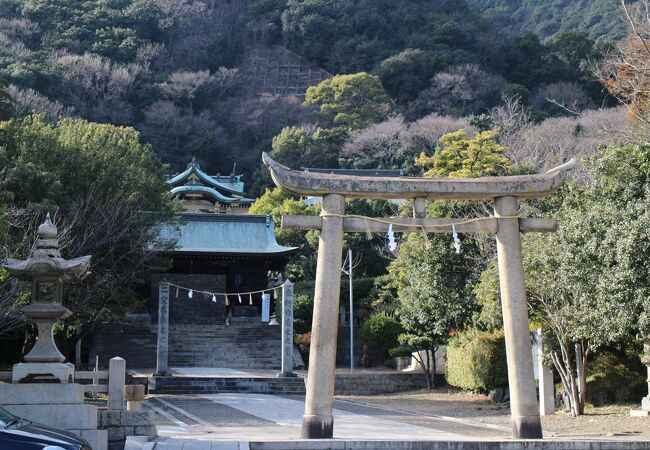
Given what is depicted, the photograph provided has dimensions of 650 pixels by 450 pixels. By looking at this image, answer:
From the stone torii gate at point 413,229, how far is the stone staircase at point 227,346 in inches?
832

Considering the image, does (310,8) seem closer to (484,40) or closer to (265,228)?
(484,40)

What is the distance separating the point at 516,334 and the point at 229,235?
29.9m

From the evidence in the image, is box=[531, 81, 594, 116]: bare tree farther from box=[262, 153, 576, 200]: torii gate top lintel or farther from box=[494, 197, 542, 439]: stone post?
box=[494, 197, 542, 439]: stone post

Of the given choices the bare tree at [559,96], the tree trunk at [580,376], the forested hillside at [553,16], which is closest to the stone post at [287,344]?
the tree trunk at [580,376]

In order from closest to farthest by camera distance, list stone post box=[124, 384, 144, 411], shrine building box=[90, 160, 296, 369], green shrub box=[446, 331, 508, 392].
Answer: stone post box=[124, 384, 144, 411] < green shrub box=[446, 331, 508, 392] < shrine building box=[90, 160, 296, 369]

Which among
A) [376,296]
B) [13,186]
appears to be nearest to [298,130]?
[376,296]

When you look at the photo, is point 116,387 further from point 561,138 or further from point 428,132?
point 428,132

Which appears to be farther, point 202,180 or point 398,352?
point 202,180

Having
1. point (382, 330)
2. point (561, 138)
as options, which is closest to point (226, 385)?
point (382, 330)

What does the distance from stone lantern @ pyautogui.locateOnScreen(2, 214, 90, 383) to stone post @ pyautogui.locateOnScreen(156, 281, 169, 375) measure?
1437 centimetres

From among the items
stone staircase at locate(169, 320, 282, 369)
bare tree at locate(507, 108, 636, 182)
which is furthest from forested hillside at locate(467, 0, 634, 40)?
stone staircase at locate(169, 320, 282, 369)

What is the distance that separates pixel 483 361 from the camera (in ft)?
79.9

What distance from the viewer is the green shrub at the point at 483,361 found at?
2419 centimetres

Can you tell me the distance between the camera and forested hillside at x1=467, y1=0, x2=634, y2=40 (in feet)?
265
